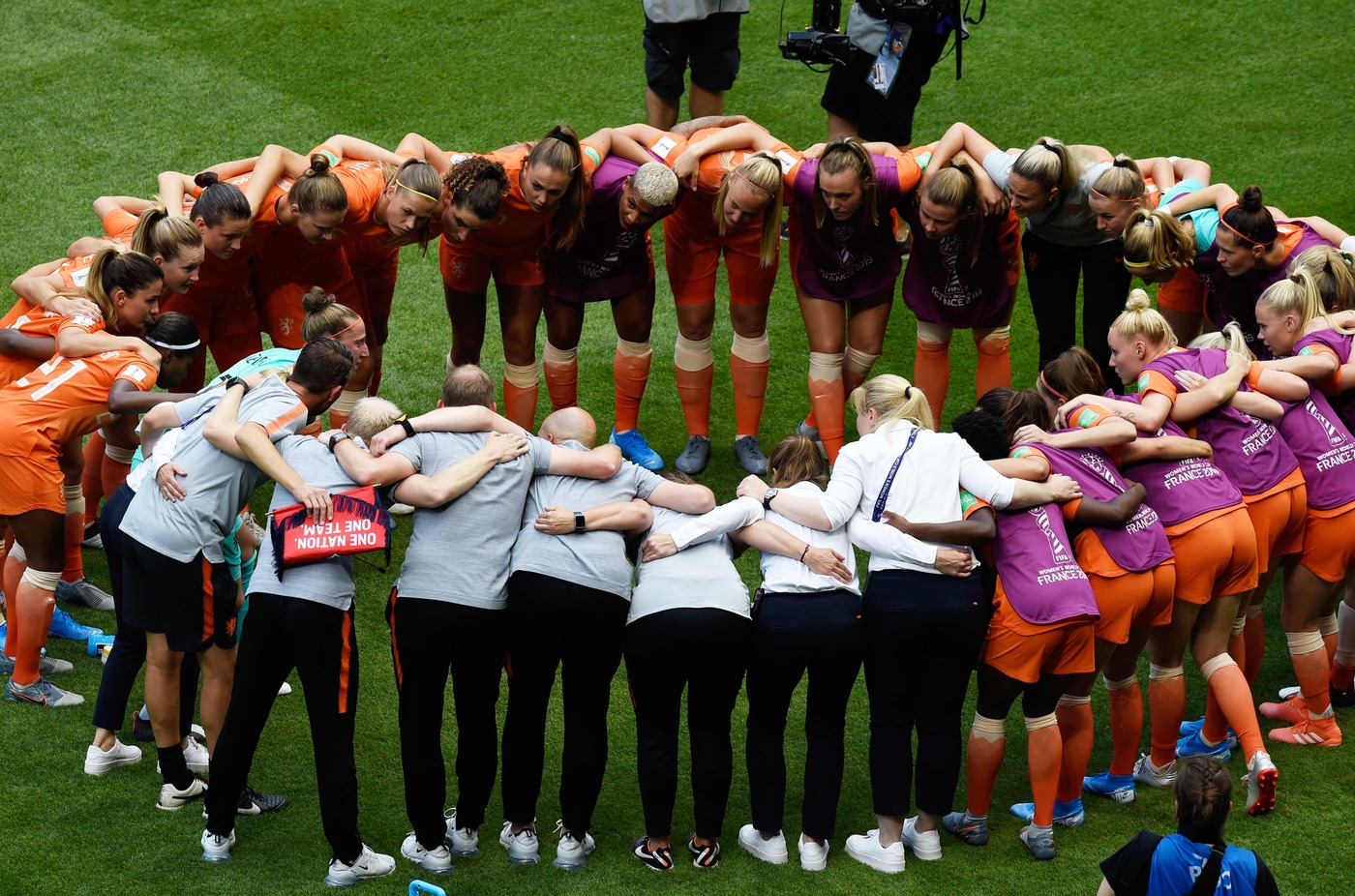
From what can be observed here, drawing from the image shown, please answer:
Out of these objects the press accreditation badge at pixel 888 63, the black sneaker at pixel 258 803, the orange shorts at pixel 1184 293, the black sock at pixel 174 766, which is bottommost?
the black sneaker at pixel 258 803

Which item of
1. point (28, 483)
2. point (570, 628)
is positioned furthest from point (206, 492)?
point (570, 628)

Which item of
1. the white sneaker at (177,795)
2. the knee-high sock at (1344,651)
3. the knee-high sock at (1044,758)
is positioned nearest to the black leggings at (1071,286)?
the knee-high sock at (1344,651)

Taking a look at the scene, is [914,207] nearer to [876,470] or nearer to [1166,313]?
[1166,313]

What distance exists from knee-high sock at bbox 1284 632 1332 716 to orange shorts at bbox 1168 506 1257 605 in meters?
0.56

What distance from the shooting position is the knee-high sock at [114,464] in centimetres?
605

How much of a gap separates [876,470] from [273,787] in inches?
91.3

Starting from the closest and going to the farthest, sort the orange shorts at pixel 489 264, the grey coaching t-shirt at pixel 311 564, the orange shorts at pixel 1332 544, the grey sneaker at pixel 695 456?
the grey coaching t-shirt at pixel 311 564 → the orange shorts at pixel 1332 544 → the orange shorts at pixel 489 264 → the grey sneaker at pixel 695 456

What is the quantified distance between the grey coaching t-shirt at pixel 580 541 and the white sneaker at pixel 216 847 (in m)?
1.26

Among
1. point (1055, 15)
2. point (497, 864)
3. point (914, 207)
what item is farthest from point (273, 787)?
point (1055, 15)

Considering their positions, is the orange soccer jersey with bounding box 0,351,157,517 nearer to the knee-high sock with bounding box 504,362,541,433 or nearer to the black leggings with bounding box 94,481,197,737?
the black leggings with bounding box 94,481,197,737

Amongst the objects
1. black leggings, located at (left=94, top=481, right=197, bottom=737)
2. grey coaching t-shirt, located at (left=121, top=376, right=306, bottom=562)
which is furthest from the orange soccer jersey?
grey coaching t-shirt, located at (left=121, top=376, right=306, bottom=562)

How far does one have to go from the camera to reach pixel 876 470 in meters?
4.50

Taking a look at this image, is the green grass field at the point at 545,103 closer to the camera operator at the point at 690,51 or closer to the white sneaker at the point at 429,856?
the white sneaker at the point at 429,856

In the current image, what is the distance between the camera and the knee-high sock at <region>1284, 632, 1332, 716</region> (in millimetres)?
5082
